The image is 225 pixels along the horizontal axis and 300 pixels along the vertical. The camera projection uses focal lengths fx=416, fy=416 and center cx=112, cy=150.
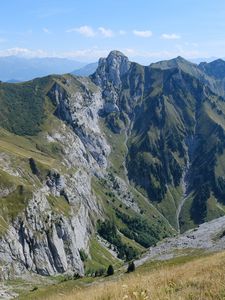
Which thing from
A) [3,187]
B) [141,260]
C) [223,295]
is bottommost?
[141,260]

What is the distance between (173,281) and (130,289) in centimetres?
218

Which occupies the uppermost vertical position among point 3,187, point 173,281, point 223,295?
point 223,295

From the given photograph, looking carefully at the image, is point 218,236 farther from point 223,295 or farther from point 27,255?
point 223,295

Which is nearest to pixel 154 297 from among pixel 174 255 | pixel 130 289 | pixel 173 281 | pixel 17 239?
pixel 130 289

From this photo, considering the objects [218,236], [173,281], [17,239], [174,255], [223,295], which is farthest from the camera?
[17,239]

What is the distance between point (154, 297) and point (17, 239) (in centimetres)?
18839

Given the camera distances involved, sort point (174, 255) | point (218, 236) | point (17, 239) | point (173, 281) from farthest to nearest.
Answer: point (17, 239)
point (218, 236)
point (174, 255)
point (173, 281)

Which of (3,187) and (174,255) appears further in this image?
(3,187)

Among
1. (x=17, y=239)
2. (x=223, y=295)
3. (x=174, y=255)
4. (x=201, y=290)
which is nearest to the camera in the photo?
(x=223, y=295)

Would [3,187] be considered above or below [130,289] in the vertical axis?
below

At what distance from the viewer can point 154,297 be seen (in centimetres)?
1205

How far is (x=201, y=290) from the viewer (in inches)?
498

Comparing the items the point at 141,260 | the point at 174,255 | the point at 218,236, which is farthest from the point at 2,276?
→ the point at 218,236

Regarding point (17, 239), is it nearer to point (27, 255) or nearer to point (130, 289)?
point (27, 255)
